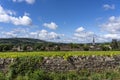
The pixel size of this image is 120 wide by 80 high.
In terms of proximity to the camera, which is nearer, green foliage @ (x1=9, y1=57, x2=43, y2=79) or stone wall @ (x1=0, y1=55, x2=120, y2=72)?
green foliage @ (x1=9, y1=57, x2=43, y2=79)

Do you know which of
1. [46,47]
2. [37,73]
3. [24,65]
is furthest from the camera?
[46,47]

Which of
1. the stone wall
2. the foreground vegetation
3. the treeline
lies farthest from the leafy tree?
the foreground vegetation

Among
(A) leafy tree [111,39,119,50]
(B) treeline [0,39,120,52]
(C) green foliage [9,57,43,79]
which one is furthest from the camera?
(A) leafy tree [111,39,119,50]

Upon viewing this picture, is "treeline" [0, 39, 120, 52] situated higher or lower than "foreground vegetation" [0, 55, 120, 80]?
higher

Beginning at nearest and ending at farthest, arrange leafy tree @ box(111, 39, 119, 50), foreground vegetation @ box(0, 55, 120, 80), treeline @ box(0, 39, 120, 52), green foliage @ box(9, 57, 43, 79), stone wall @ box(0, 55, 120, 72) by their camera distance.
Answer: foreground vegetation @ box(0, 55, 120, 80) → green foliage @ box(9, 57, 43, 79) → stone wall @ box(0, 55, 120, 72) → treeline @ box(0, 39, 120, 52) → leafy tree @ box(111, 39, 119, 50)

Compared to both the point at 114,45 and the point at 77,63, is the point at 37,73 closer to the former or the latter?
the point at 77,63

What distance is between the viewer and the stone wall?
77.4 feet

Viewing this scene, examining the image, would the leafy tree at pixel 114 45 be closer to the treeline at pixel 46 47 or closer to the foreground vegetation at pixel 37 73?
the treeline at pixel 46 47

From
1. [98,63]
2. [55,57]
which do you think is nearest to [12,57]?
[55,57]

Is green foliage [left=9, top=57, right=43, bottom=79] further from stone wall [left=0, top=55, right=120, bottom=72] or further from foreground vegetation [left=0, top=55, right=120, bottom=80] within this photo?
stone wall [left=0, top=55, right=120, bottom=72]

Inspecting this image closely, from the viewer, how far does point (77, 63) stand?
24500mm

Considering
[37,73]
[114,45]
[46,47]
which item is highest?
[114,45]

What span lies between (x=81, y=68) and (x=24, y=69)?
16.8 ft

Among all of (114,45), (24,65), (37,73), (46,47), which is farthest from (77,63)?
(114,45)
